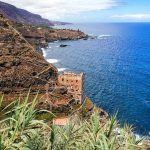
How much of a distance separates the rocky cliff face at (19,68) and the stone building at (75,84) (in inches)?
250

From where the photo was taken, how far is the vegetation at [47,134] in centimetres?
2645

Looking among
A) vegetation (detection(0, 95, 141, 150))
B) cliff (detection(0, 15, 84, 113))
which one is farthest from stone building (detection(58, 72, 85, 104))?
vegetation (detection(0, 95, 141, 150))

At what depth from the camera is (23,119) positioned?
2636 cm

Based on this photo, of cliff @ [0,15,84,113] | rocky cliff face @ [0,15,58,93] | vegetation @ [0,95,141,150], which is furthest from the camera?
rocky cliff face @ [0,15,58,93]

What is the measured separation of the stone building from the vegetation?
100591 mm

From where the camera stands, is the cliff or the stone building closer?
the cliff

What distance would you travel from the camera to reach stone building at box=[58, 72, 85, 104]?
137000 mm

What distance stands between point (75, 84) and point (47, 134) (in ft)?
337

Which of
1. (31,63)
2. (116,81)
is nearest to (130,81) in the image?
(116,81)

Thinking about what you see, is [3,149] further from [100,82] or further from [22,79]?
[100,82]

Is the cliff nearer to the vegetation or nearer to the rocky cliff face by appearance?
the rocky cliff face

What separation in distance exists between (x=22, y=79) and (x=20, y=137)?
112 meters

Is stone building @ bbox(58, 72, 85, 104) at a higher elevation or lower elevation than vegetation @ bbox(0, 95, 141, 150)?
lower

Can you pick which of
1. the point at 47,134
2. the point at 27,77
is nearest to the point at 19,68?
the point at 27,77
